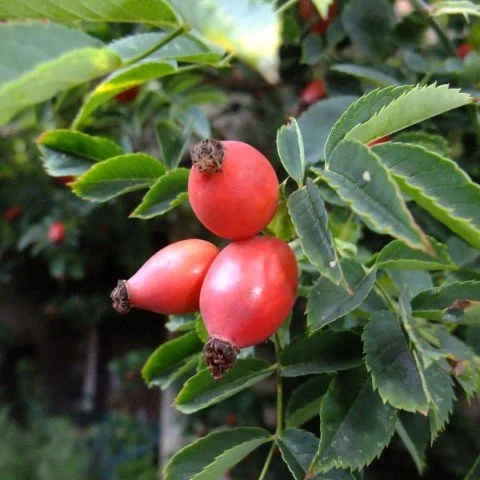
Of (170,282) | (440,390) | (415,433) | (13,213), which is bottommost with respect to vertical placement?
(13,213)

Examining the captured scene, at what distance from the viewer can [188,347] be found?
0.55 m

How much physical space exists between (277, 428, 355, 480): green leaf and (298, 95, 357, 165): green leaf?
29 cm

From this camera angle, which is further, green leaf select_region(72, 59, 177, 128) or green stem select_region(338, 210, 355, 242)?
green stem select_region(338, 210, 355, 242)

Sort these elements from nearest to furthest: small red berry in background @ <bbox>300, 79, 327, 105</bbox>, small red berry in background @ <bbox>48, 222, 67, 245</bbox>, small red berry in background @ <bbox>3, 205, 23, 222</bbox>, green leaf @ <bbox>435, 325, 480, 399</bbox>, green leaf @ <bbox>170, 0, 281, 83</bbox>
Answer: green leaf @ <bbox>170, 0, 281, 83</bbox> < green leaf @ <bbox>435, 325, 480, 399</bbox> < small red berry in background @ <bbox>300, 79, 327, 105</bbox> < small red berry in background @ <bbox>48, 222, 67, 245</bbox> < small red berry in background @ <bbox>3, 205, 23, 222</bbox>

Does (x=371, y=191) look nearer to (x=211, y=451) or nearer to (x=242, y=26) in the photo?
(x=242, y=26)

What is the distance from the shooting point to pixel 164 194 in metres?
0.49

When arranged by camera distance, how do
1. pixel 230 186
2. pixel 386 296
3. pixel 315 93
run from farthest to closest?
1. pixel 315 93
2. pixel 386 296
3. pixel 230 186

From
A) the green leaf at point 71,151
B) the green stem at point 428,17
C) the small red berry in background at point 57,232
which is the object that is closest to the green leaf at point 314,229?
the green leaf at point 71,151

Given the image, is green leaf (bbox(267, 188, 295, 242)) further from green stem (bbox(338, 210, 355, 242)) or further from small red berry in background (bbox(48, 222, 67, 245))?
small red berry in background (bbox(48, 222, 67, 245))

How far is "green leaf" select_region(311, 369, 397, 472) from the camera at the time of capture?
40 cm

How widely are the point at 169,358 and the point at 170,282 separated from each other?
0.53 feet

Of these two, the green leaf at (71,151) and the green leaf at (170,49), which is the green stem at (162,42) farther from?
the green leaf at (71,151)

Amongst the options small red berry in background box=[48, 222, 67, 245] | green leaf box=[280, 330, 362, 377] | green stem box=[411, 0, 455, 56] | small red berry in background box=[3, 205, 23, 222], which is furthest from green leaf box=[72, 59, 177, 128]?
small red berry in background box=[3, 205, 23, 222]

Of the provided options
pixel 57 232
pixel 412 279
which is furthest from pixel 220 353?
pixel 57 232
